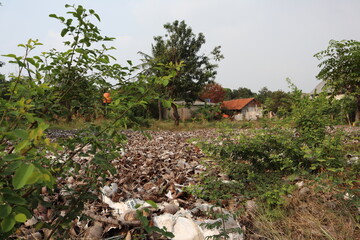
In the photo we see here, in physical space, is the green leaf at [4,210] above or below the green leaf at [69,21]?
below

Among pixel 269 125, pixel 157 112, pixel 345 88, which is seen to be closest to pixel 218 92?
pixel 157 112

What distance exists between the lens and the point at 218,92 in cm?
4069

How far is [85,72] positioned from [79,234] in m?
1.17

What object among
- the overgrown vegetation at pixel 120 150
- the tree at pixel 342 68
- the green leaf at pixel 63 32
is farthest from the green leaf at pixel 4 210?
the tree at pixel 342 68


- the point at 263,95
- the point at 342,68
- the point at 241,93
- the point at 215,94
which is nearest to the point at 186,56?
the point at 342,68

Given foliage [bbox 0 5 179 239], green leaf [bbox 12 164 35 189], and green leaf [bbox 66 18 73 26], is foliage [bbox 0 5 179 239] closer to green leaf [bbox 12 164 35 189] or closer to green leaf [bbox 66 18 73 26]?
green leaf [bbox 66 18 73 26]

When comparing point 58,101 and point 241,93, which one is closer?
point 58,101

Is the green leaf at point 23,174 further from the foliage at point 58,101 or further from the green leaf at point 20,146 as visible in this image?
the foliage at point 58,101

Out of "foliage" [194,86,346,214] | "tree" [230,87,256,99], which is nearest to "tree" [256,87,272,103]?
"foliage" [194,86,346,214]

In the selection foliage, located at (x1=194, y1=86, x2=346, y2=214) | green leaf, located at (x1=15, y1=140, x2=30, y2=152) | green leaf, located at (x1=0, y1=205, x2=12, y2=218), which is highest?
green leaf, located at (x1=15, y1=140, x2=30, y2=152)

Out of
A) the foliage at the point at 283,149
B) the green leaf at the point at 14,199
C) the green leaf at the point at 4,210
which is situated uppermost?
the green leaf at the point at 14,199

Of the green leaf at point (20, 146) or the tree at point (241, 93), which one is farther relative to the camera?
the tree at point (241, 93)

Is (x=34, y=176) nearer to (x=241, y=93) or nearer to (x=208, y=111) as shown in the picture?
(x=208, y=111)

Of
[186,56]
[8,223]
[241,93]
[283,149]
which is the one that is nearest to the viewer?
[8,223]
